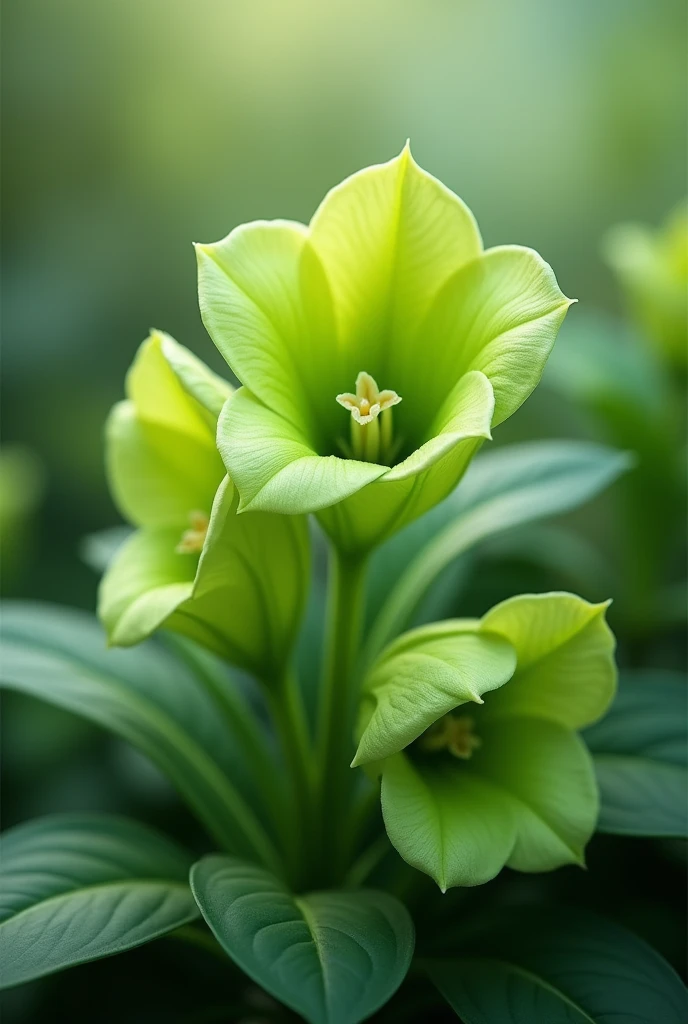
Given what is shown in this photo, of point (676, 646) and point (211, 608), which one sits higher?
point (211, 608)

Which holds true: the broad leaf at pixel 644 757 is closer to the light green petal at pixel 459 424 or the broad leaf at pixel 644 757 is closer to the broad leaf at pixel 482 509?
the broad leaf at pixel 482 509

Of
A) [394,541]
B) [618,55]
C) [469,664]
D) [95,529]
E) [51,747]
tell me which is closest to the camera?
[469,664]

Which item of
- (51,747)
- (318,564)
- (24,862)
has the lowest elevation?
(51,747)

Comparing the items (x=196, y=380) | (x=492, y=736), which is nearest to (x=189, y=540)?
(x=196, y=380)

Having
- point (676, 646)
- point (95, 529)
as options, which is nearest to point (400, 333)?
point (676, 646)

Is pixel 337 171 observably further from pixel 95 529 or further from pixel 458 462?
pixel 458 462

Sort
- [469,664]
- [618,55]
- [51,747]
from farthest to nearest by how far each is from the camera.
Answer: [618,55] → [51,747] → [469,664]

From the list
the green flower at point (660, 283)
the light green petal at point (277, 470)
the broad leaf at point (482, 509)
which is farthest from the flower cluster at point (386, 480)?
the green flower at point (660, 283)

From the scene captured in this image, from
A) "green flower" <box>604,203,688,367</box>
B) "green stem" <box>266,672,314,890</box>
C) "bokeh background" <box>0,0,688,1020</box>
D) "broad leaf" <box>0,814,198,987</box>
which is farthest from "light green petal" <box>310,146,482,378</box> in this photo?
"bokeh background" <box>0,0,688,1020</box>
